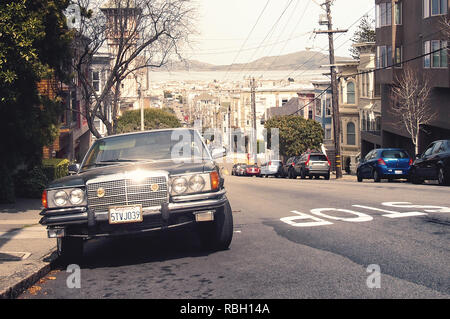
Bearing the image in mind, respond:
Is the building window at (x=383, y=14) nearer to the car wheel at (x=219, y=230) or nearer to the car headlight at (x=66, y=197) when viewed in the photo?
the car wheel at (x=219, y=230)

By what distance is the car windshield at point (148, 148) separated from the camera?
9.61 m

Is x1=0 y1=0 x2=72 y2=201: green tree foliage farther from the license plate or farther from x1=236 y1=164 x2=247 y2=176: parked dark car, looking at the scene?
x1=236 y1=164 x2=247 y2=176: parked dark car

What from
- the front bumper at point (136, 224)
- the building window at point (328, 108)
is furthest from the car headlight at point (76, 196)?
the building window at point (328, 108)

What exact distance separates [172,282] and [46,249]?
357 centimetres

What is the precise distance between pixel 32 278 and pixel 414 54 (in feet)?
126

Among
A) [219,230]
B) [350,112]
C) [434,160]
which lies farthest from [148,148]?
[350,112]

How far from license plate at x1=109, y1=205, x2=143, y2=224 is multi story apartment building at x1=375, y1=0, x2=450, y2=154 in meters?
29.5

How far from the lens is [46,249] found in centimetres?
972

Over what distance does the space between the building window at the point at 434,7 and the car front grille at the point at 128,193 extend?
1265 inches

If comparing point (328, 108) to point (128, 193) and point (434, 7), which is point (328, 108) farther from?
point (128, 193)

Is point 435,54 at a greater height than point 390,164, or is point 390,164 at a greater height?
point 435,54

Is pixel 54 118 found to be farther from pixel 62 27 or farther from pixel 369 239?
pixel 369 239

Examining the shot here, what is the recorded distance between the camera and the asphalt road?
6359 millimetres

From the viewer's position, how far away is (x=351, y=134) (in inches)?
2506
